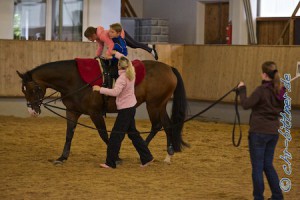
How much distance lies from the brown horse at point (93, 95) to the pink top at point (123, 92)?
663 mm

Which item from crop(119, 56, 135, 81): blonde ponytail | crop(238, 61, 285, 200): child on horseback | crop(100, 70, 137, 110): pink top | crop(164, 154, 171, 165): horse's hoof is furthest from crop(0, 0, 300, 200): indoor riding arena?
crop(119, 56, 135, 81): blonde ponytail

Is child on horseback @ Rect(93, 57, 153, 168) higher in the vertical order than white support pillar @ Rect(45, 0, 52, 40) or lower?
lower

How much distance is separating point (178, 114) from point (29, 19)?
26.6 ft

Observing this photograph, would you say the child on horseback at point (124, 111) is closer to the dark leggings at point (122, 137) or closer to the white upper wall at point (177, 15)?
the dark leggings at point (122, 137)

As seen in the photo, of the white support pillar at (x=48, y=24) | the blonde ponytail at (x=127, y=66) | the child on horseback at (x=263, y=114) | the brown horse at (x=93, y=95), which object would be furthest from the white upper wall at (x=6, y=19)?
the child on horseback at (x=263, y=114)

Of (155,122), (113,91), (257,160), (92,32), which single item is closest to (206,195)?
(257,160)

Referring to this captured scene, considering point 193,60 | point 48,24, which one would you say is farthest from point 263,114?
Answer: point 48,24

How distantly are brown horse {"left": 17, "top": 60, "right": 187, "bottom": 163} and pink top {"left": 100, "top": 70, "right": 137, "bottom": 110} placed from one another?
663 mm

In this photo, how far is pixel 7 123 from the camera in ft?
42.3

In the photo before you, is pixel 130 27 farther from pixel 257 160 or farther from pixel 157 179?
pixel 257 160

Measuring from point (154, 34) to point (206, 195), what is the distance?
48.7 feet

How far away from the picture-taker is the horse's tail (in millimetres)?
8961

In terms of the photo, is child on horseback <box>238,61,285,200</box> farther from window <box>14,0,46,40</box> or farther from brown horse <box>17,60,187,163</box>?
window <box>14,0,46,40</box>

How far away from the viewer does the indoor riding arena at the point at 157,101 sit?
735cm
